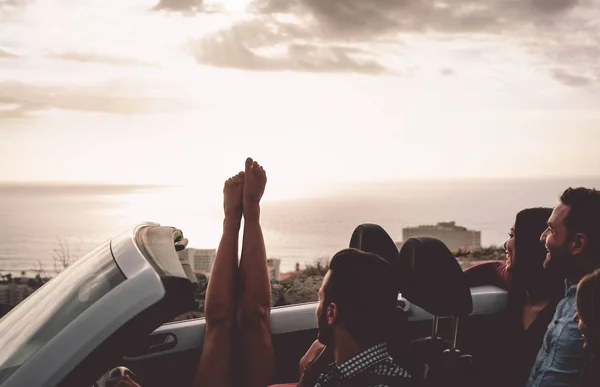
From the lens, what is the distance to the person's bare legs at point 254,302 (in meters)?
3.17

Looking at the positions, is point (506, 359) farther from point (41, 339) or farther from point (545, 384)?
point (41, 339)

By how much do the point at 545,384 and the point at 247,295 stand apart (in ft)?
4.29

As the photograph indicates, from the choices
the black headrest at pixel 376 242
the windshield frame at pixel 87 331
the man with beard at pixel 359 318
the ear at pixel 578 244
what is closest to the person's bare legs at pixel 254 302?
the black headrest at pixel 376 242

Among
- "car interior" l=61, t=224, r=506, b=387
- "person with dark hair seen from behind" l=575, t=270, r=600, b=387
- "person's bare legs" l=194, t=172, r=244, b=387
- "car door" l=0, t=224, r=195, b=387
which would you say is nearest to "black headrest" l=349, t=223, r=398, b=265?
"car interior" l=61, t=224, r=506, b=387

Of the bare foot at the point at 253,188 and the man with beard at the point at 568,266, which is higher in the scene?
the bare foot at the point at 253,188

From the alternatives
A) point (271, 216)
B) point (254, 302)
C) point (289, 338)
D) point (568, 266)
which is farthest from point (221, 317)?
point (271, 216)

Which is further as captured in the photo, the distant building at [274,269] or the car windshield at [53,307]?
the distant building at [274,269]

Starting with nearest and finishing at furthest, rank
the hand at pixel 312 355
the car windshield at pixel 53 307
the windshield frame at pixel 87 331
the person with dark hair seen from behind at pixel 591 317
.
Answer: the windshield frame at pixel 87 331
the car windshield at pixel 53 307
the person with dark hair seen from behind at pixel 591 317
the hand at pixel 312 355

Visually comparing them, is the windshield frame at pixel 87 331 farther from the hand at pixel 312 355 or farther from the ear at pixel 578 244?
the ear at pixel 578 244

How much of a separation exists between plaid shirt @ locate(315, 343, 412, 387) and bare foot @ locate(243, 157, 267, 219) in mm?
1383

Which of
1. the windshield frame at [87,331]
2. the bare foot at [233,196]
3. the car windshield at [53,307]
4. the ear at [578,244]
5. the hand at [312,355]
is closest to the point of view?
the windshield frame at [87,331]

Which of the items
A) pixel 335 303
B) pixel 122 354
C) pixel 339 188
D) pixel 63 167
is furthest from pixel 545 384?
pixel 339 188

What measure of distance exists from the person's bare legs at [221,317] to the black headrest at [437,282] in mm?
867

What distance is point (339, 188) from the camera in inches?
3780
